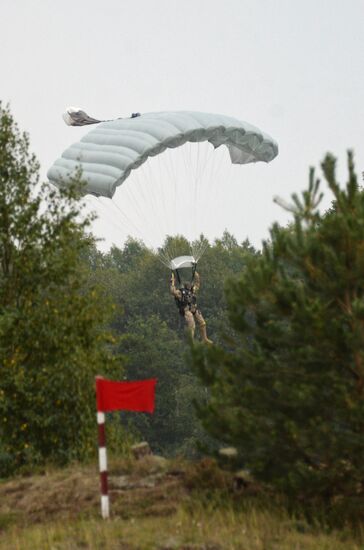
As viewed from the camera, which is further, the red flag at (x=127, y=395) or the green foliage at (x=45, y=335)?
the green foliage at (x=45, y=335)

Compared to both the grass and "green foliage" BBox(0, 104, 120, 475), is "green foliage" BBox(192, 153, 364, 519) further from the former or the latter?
"green foliage" BBox(0, 104, 120, 475)

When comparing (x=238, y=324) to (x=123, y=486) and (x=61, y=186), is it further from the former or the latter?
(x=61, y=186)

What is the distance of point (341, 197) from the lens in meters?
15.0

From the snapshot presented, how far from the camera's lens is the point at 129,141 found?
28.2 meters

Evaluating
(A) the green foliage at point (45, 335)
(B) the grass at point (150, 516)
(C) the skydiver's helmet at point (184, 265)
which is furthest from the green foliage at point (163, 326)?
(B) the grass at point (150, 516)

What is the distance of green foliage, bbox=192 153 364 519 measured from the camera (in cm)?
1391

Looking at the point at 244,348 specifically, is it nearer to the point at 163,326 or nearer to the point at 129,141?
the point at 129,141

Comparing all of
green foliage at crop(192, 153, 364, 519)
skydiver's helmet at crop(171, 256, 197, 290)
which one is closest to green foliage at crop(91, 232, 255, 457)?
skydiver's helmet at crop(171, 256, 197, 290)

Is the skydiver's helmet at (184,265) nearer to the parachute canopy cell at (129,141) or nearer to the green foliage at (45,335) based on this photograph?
the parachute canopy cell at (129,141)

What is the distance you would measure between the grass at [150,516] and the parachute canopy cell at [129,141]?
37.2ft

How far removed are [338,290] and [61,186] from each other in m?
8.23

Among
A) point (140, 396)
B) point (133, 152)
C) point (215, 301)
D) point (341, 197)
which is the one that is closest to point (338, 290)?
point (341, 197)

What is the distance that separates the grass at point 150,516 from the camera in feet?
42.2

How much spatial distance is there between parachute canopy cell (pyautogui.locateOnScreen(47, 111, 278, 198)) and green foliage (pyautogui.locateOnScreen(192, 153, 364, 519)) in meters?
11.9
